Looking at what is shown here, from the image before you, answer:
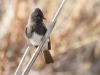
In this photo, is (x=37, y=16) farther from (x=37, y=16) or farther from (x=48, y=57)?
(x=48, y=57)

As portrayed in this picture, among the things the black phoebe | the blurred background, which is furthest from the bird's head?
the blurred background

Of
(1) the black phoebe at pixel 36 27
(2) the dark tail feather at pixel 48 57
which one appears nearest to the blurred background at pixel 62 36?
(2) the dark tail feather at pixel 48 57

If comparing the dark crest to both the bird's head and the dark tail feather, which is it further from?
the dark tail feather

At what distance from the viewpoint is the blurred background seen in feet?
6.20

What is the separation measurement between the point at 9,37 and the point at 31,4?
0.27 m

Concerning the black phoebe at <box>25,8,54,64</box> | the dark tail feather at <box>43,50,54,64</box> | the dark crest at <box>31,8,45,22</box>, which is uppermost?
the dark crest at <box>31,8,45,22</box>

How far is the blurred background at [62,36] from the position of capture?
1889mm

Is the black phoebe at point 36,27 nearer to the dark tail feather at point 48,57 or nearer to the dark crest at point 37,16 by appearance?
the dark crest at point 37,16

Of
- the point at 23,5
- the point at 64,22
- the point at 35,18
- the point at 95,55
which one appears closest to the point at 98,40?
the point at 95,55

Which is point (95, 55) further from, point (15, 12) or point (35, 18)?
point (15, 12)

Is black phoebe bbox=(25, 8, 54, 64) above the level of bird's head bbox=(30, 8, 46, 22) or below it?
below

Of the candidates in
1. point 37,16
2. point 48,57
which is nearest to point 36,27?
point 37,16

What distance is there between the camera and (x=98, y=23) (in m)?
1.88

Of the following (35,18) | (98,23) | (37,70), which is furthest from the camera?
(37,70)
